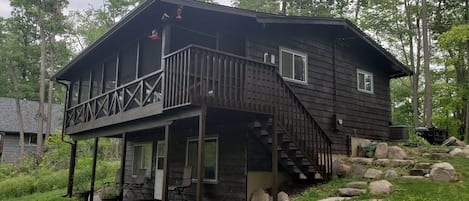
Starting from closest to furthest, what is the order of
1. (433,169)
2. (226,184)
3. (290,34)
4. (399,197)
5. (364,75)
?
(399,197), (433,169), (226,184), (290,34), (364,75)

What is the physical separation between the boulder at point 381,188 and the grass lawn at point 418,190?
0.34 ft

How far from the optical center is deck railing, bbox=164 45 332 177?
6402 millimetres

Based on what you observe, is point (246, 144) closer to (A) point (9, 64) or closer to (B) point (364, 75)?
(B) point (364, 75)

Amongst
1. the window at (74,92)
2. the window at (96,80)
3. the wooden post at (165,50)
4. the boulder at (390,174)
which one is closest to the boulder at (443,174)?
the boulder at (390,174)

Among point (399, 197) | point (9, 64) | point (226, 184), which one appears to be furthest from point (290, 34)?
point (9, 64)

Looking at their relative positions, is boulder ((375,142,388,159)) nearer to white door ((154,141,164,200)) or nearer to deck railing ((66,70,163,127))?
deck railing ((66,70,163,127))

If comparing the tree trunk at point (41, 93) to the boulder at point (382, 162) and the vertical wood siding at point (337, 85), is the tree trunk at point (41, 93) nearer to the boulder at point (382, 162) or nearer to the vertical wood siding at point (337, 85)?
the vertical wood siding at point (337, 85)

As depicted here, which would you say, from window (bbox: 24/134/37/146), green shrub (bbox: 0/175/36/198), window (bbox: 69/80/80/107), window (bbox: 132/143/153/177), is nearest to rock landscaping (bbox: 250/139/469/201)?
window (bbox: 132/143/153/177)

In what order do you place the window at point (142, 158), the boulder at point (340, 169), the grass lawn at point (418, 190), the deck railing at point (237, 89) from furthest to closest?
the window at point (142, 158)
the boulder at point (340, 169)
the grass lawn at point (418, 190)
the deck railing at point (237, 89)

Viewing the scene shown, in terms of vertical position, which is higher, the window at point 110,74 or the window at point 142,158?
the window at point 110,74

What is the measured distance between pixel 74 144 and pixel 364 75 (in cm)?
1020

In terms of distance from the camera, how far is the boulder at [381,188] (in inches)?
284

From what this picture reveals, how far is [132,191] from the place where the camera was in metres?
13.2

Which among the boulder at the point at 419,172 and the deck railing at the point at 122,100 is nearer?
the deck railing at the point at 122,100
